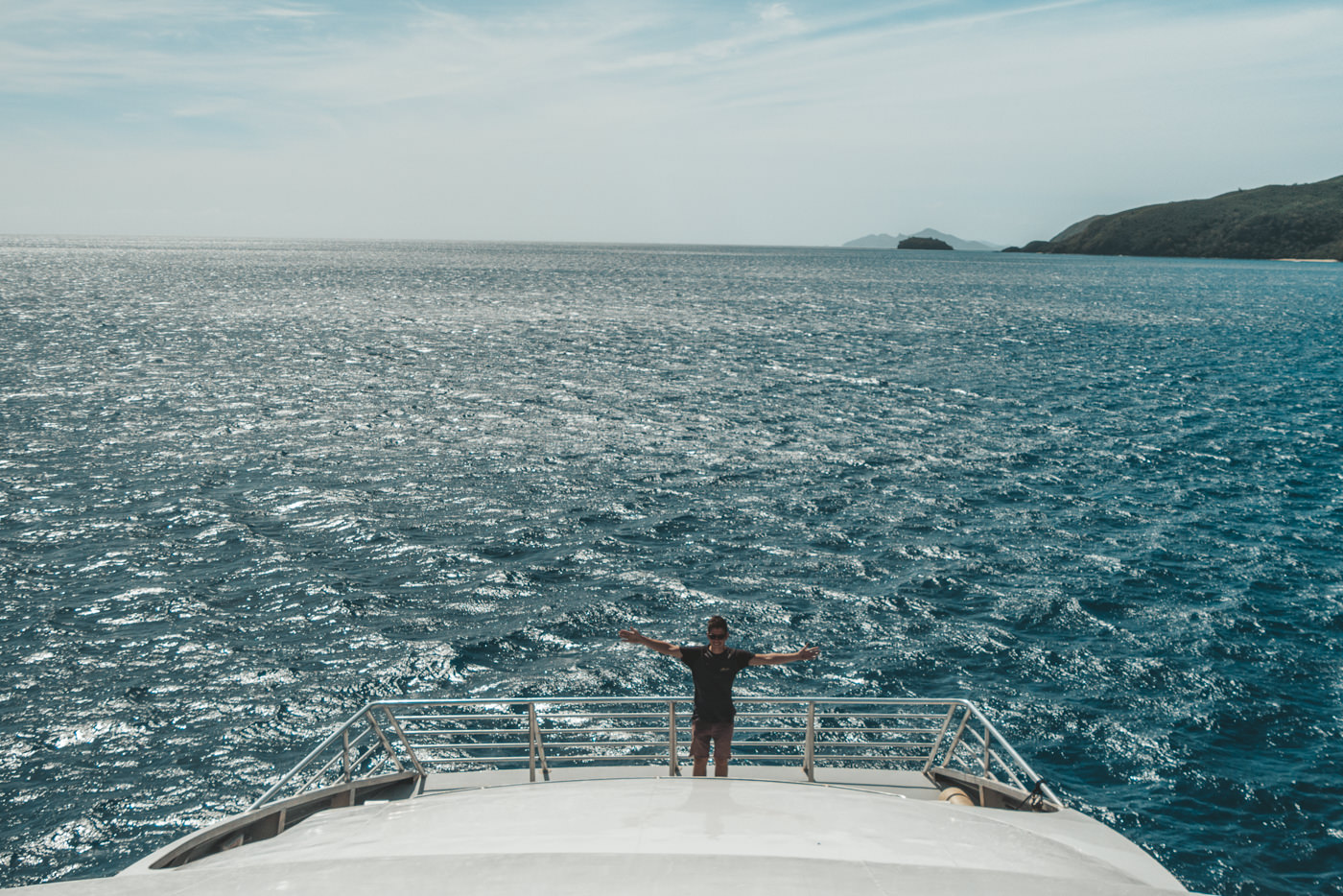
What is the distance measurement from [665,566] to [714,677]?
15454mm

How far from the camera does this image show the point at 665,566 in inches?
1048

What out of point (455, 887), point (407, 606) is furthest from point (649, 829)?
point (407, 606)

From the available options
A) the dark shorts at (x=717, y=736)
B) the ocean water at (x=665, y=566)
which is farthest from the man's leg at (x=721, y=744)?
the ocean water at (x=665, y=566)

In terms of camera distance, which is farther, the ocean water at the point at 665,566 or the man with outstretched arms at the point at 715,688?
the ocean water at the point at 665,566

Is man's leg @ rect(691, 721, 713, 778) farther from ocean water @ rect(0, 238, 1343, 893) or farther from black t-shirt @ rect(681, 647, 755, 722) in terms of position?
ocean water @ rect(0, 238, 1343, 893)

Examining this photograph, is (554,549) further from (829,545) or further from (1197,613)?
(1197,613)

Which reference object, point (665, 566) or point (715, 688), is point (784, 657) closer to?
point (715, 688)

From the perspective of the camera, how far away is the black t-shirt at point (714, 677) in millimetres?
11094

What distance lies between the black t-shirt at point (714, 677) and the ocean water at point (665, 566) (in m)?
8.55

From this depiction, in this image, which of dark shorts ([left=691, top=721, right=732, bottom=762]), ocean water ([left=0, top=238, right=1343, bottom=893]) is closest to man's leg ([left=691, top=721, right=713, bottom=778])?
dark shorts ([left=691, top=721, right=732, bottom=762])

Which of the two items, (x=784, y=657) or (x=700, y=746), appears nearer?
(x=784, y=657)

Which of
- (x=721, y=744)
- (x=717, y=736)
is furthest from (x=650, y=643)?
(x=721, y=744)

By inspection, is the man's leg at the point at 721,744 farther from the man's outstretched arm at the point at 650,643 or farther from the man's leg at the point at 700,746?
the man's outstretched arm at the point at 650,643

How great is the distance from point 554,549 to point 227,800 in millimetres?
13190
